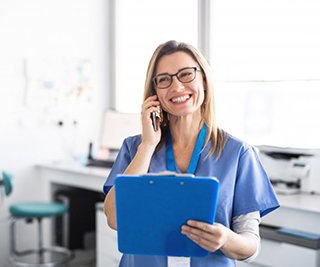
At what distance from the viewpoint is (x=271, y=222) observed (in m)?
2.43

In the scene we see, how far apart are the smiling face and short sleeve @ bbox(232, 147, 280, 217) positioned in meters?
0.22

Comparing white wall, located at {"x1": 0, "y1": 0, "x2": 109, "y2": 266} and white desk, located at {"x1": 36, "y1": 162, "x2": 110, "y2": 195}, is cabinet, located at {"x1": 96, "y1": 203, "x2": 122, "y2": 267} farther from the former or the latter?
white wall, located at {"x1": 0, "y1": 0, "x2": 109, "y2": 266}

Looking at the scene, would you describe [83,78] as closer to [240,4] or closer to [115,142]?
[115,142]

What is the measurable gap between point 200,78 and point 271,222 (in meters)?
1.30

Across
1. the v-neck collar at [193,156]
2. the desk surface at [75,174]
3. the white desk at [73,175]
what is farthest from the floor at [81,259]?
the v-neck collar at [193,156]

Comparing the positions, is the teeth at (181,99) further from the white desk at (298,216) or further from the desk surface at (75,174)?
the desk surface at (75,174)

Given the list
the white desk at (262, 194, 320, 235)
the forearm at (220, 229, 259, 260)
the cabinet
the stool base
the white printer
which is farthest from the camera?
the stool base

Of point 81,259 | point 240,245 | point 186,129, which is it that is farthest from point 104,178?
point 240,245

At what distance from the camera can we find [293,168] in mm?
2791

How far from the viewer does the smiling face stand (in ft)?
4.47

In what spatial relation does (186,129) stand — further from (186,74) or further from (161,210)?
(161,210)

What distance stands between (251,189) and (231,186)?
0.06 meters

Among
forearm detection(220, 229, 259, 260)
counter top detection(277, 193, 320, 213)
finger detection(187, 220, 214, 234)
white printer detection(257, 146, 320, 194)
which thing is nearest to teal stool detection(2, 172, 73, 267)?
white printer detection(257, 146, 320, 194)

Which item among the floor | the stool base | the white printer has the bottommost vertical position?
the floor
